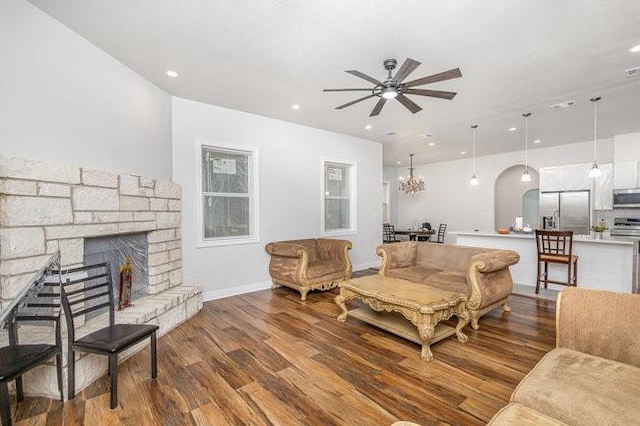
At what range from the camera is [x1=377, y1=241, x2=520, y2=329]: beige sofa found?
323 cm

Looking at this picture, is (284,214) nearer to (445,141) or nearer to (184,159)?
(184,159)

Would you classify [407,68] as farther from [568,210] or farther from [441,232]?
[441,232]

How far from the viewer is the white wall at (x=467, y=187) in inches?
280

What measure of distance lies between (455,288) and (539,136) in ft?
16.4

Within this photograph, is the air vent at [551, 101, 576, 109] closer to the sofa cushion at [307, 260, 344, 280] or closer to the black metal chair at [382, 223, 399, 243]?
the sofa cushion at [307, 260, 344, 280]

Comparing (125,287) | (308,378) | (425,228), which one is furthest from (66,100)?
(425,228)

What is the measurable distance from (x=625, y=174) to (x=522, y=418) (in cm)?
732

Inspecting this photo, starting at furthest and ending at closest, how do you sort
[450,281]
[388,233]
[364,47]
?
[388,233], [450,281], [364,47]

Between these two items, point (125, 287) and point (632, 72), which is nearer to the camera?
point (125, 287)

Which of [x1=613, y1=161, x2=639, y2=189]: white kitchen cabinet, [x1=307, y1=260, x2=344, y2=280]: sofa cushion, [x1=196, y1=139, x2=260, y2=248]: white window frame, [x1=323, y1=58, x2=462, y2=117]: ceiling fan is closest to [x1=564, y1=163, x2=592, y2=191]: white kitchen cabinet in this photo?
[x1=613, y1=161, x2=639, y2=189]: white kitchen cabinet

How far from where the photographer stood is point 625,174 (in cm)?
594

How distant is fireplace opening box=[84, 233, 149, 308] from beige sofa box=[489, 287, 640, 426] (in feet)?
11.2

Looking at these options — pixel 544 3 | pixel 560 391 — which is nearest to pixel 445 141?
pixel 544 3

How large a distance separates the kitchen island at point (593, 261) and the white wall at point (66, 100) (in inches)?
227
